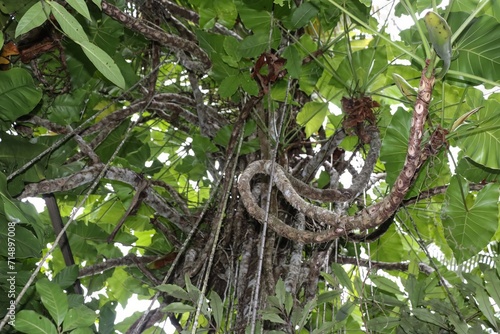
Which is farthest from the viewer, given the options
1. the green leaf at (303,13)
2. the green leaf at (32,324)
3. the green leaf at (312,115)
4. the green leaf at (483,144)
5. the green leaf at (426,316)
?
the green leaf at (312,115)

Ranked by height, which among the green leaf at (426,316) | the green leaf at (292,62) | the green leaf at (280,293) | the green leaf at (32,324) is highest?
the green leaf at (292,62)

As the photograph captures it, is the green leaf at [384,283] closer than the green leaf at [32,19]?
No

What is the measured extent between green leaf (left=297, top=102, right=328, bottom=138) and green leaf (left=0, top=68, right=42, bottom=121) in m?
0.65

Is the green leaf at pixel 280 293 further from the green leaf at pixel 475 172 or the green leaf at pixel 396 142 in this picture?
the green leaf at pixel 475 172

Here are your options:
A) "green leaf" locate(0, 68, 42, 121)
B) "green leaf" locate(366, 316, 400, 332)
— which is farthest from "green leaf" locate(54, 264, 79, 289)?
"green leaf" locate(366, 316, 400, 332)

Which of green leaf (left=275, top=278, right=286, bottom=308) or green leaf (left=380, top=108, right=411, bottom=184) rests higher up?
green leaf (left=380, top=108, right=411, bottom=184)

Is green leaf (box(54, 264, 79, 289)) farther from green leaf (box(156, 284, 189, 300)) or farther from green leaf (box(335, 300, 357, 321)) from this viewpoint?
green leaf (box(335, 300, 357, 321))

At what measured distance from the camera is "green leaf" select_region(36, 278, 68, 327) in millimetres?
962

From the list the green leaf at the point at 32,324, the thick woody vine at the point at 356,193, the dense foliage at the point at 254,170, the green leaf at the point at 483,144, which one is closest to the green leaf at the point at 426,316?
the dense foliage at the point at 254,170

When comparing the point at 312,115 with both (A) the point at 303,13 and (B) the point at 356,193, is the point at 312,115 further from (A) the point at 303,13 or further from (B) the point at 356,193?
(B) the point at 356,193

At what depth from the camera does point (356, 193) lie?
3.74 ft

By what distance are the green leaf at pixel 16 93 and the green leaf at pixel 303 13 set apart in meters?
0.62

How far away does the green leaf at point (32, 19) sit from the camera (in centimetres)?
76

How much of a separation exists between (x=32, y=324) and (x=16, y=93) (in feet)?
1.95
